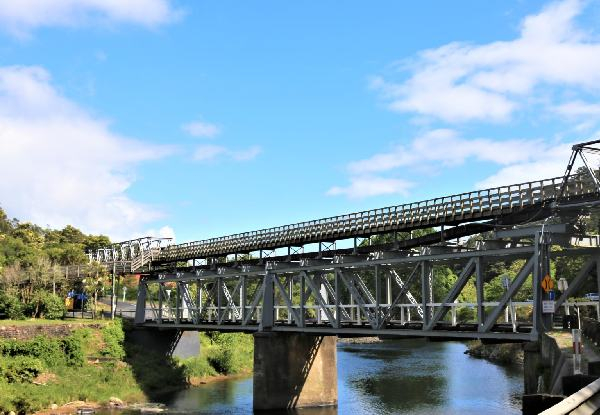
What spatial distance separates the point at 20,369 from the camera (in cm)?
4141

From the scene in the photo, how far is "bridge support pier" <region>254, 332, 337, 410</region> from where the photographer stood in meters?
39.5

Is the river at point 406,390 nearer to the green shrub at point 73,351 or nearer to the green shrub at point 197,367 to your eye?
the green shrub at point 197,367

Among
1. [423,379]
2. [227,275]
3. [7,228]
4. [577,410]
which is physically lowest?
[423,379]

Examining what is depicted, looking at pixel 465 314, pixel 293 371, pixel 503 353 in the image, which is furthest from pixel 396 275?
pixel 465 314

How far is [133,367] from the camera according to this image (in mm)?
50000

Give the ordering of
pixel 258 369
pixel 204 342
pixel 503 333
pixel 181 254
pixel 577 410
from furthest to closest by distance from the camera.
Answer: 1. pixel 181 254
2. pixel 204 342
3. pixel 258 369
4. pixel 503 333
5. pixel 577 410

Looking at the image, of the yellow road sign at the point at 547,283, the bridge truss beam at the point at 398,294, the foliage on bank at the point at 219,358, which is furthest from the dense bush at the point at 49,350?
the yellow road sign at the point at 547,283

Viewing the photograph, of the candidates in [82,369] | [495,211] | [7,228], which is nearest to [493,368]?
[495,211]

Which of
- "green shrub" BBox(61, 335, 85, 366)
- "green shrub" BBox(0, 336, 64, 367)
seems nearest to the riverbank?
"green shrub" BBox(61, 335, 85, 366)

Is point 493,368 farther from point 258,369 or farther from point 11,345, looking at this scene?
point 11,345

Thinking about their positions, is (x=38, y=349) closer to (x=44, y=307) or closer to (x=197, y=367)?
(x=44, y=307)

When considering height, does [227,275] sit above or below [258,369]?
above

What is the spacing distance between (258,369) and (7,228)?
117 m

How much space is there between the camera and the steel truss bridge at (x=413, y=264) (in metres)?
28.1
